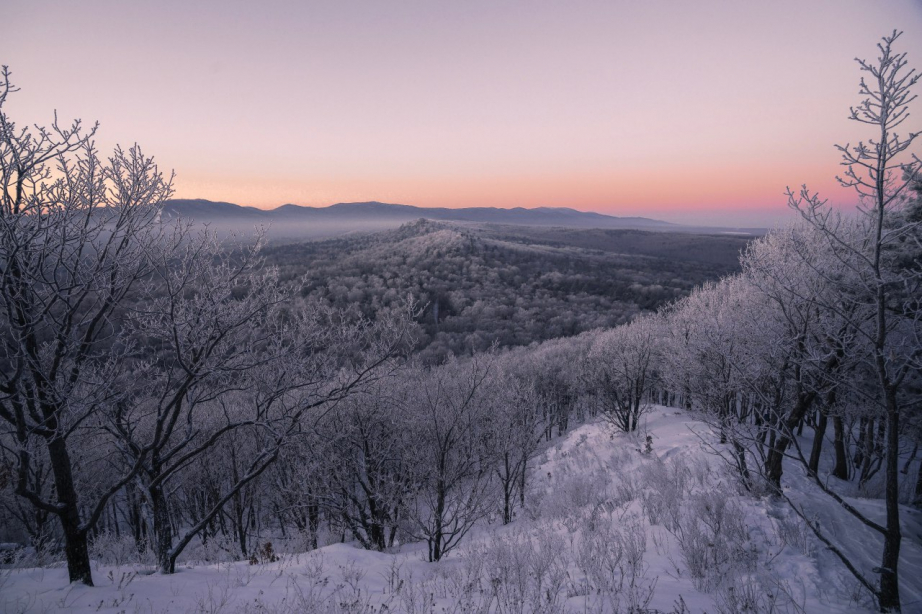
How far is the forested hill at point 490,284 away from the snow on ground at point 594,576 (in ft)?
94.0

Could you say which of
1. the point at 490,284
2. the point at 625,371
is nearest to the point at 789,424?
the point at 625,371

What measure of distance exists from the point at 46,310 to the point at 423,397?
1029 cm

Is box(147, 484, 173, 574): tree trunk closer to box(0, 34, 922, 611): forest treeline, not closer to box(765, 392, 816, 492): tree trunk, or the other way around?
box(0, 34, 922, 611): forest treeline

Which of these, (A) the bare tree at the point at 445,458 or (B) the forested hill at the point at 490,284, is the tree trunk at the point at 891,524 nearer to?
(A) the bare tree at the point at 445,458

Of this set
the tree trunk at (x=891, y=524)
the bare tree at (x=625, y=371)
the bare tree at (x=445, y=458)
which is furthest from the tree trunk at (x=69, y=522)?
the bare tree at (x=625, y=371)

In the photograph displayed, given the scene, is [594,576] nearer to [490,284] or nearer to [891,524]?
[891,524]

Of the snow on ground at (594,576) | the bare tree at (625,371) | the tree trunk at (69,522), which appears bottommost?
the bare tree at (625,371)

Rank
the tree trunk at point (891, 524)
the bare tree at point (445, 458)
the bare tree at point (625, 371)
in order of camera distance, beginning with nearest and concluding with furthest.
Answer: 1. the tree trunk at point (891, 524)
2. the bare tree at point (445, 458)
3. the bare tree at point (625, 371)

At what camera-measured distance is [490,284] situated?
71750mm

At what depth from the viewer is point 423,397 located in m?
13.8

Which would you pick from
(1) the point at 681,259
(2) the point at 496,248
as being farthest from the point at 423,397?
(1) the point at 681,259

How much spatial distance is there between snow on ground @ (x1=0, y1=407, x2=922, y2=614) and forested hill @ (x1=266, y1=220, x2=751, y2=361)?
2866cm

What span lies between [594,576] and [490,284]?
67256 mm

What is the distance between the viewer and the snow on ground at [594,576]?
14.5 feet
